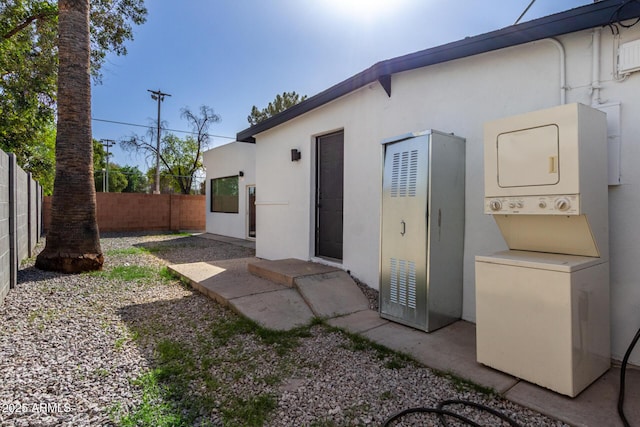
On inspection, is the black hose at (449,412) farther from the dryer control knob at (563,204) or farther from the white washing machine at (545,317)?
the dryer control knob at (563,204)

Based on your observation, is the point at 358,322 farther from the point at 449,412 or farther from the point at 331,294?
the point at 449,412

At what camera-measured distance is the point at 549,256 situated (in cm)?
242

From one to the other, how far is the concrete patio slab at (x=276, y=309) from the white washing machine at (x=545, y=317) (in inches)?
73.2

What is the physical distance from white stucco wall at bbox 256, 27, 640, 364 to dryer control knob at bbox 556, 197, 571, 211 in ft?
2.76

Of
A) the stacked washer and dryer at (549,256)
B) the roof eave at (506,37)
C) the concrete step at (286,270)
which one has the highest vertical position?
the roof eave at (506,37)

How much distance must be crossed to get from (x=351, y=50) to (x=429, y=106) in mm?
2907

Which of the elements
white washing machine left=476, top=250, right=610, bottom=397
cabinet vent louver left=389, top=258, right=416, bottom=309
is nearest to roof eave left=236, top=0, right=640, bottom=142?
white washing machine left=476, top=250, right=610, bottom=397

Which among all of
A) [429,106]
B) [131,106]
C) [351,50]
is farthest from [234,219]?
[131,106]

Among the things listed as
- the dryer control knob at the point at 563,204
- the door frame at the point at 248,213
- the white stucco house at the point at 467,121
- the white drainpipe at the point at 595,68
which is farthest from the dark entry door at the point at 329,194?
the door frame at the point at 248,213

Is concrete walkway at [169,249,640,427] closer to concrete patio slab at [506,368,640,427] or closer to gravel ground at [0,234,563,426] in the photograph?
concrete patio slab at [506,368,640,427]

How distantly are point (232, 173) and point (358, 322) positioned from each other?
30.0ft

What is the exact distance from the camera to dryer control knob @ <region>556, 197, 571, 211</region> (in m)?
2.15

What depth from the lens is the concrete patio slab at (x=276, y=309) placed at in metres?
3.51

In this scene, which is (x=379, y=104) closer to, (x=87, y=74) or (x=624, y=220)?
(x=624, y=220)
